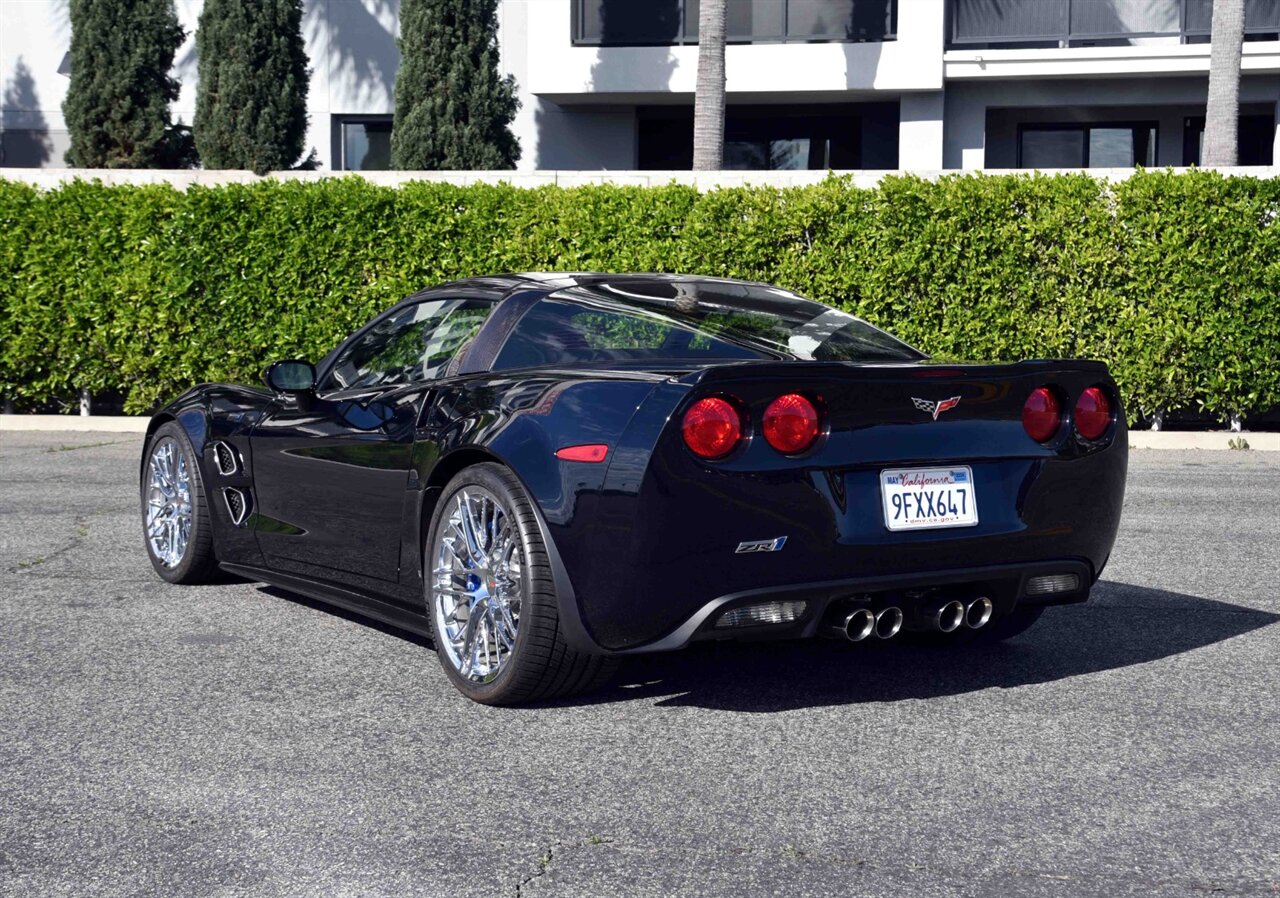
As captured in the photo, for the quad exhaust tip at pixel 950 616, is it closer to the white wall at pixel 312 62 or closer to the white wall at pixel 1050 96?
the white wall at pixel 1050 96

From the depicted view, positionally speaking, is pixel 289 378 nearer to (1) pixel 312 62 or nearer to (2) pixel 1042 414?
(2) pixel 1042 414

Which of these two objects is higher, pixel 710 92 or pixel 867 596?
pixel 710 92

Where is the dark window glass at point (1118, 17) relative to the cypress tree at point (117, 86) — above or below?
above

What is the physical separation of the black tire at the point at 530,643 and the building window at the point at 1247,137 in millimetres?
23089

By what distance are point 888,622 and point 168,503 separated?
362cm

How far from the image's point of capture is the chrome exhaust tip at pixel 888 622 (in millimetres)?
4684

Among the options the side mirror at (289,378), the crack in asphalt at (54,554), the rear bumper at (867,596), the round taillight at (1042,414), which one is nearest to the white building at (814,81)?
the crack in asphalt at (54,554)

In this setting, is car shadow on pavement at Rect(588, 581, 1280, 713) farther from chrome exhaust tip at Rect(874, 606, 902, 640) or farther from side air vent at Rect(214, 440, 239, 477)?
side air vent at Rect(214, 440, 239, 477)

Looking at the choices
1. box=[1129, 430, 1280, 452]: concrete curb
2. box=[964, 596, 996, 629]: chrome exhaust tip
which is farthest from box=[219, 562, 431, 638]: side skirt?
box=[1129, 430, 1280, 452]: concrete curb

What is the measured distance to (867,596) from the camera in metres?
4.65

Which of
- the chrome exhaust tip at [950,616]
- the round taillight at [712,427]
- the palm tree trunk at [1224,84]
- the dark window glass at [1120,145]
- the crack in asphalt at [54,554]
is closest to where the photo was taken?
the round taillight at [712,427]

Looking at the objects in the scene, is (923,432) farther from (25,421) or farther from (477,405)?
(25,421)

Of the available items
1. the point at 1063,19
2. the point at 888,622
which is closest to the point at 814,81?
the point at 1063,19

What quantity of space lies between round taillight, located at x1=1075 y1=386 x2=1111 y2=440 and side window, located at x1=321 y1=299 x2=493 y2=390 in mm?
2007
